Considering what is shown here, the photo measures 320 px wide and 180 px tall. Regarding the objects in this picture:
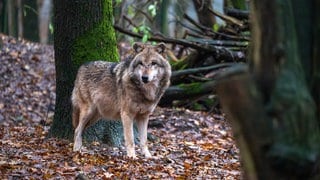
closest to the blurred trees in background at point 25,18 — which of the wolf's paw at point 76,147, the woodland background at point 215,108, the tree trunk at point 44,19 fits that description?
the tree trunk at point 44,19

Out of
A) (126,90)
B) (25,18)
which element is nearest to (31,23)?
(25,18)

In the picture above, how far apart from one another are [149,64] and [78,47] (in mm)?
1468

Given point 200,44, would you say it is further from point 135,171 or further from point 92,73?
point 135,171

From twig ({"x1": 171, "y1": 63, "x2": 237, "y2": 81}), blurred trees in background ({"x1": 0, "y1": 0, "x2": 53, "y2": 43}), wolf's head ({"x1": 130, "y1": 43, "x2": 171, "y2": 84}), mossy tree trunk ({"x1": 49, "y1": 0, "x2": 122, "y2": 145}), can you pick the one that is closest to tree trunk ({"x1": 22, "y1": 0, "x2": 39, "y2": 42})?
blurred trees in background ({"x1": 0, "y1": 0, "x2": 53, "y2": 43})

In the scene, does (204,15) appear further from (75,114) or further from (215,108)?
(75,114)

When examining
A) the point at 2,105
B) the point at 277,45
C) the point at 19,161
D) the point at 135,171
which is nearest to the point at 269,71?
the point at 277,45

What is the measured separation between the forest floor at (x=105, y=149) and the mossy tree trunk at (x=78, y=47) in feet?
0.89

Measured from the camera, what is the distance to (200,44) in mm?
14516

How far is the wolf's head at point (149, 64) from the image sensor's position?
930 cm

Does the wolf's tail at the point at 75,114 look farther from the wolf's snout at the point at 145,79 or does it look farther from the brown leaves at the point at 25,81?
the brown leaves at the point at 25,81

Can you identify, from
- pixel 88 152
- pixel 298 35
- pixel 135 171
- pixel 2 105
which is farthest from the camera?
pixel 2 105

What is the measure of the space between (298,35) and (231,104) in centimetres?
71

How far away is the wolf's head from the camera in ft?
30.5

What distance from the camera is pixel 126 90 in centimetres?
957
